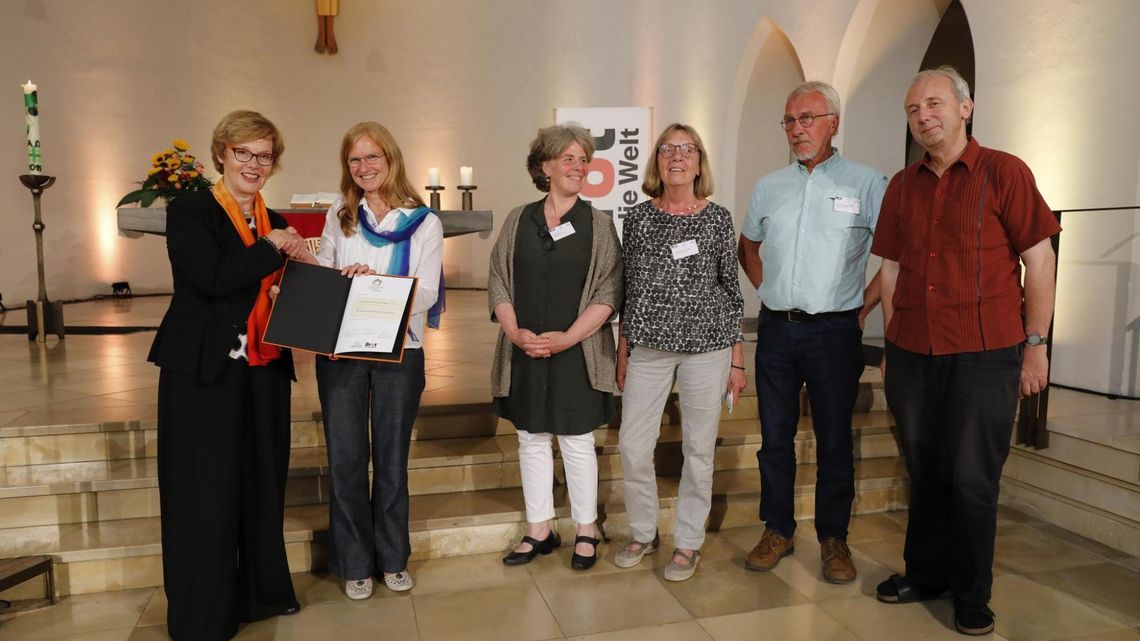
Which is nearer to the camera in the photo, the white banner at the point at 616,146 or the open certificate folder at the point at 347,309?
the open certificate folder at the point at 347,309

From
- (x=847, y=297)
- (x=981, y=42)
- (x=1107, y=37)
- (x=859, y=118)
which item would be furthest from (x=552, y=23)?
(x=847, y=297)

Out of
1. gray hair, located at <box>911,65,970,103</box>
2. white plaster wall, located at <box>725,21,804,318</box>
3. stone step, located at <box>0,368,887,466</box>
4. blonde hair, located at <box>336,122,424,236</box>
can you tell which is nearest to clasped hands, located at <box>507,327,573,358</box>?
blonde hair, located at <box>336,122,424,236</box>

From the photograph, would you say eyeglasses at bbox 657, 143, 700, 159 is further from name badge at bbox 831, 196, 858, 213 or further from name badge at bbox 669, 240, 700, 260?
name badge at bbox 831, 196, 858, 213

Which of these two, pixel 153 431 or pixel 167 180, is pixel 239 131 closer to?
pixel 153 431

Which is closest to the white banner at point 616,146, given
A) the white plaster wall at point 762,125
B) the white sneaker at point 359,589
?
the white plaster wall at point 762,125

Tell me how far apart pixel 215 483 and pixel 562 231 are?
4.27 feet

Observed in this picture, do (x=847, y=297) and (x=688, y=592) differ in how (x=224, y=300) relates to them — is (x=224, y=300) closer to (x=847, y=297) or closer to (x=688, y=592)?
(x=688, y=592)

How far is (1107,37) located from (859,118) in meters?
2.08

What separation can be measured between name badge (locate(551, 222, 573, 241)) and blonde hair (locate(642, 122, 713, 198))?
29cm

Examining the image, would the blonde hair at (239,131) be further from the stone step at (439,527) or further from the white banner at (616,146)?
the white banner at (616,146)

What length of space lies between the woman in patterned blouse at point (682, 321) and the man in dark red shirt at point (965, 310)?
546mm

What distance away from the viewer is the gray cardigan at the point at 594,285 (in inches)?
107

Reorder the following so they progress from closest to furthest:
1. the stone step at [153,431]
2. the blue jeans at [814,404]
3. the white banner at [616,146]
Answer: the blue jeans at [814,404] < the stone step at [153,431] < the white banner at [616,146]

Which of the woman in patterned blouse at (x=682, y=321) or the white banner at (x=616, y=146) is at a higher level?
the white banner at (x=616, y=146)
